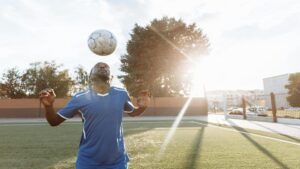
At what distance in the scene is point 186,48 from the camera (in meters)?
46.8

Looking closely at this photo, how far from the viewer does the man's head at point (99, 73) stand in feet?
10.6

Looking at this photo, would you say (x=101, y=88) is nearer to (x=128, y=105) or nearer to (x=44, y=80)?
(x=128, y=105)

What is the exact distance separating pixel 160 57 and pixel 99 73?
135ft

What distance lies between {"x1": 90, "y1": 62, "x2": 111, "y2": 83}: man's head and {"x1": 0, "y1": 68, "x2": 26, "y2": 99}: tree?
153 feet

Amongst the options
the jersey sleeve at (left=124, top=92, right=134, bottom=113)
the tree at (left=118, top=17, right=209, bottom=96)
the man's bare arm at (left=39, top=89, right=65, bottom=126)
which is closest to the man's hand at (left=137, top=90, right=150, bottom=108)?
the jersey sleeve at (left=124, top=92, right=134, bottom=113)

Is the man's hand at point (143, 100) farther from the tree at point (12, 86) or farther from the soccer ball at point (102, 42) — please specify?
the tree at point (12, 86)

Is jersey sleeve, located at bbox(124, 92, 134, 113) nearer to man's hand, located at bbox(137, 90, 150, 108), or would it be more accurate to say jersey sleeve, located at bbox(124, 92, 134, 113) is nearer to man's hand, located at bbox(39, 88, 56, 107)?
man's hand, located at bbox(137, 90, 150, 108)

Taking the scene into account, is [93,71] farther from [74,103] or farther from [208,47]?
[208,47]

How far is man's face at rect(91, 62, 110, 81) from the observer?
10.6ft

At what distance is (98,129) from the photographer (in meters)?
3.17

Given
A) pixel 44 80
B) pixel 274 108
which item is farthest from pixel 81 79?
pixel 274 108

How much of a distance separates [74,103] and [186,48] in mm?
44375

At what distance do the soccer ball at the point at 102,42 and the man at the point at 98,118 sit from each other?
0.99m

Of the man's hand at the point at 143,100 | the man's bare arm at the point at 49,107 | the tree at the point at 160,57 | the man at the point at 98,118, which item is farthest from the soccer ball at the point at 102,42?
the tree at the point at 160,57
